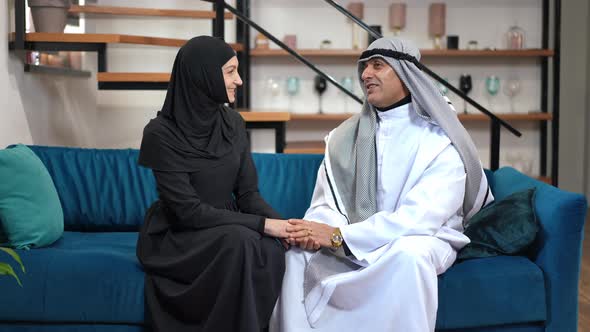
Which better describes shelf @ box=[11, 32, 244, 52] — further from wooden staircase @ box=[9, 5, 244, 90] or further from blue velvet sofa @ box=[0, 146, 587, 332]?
blue velvet sofa @ box=[0, 146, 587, 332]

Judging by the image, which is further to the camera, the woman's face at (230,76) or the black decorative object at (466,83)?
the black decorative object at (466,83)

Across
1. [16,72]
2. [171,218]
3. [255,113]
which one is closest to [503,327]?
[171,218]

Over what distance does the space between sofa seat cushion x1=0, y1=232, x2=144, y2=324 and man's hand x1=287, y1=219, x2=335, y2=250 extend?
1.89 ft

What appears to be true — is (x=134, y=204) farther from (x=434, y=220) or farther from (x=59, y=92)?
(x=59, y=92)

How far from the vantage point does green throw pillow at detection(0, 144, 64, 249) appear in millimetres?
3307

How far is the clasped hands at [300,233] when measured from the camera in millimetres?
3071

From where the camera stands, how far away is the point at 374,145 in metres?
3.40

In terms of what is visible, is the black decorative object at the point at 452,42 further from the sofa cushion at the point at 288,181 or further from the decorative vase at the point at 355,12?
the sofa cushion at the point at 288,181

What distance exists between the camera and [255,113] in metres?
5.11

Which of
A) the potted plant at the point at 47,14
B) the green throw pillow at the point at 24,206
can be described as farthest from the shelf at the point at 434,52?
the green throw pillow at the point at 24,206

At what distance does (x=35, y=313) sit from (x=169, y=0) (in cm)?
383

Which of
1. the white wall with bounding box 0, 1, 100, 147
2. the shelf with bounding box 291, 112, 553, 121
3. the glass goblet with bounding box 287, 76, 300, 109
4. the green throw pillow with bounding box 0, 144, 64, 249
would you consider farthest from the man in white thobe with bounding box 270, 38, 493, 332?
the glass goblet with bounding box 287, 76, 300, 109

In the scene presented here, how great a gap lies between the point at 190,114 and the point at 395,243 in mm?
874

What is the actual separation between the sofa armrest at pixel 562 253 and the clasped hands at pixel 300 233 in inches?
32.5
